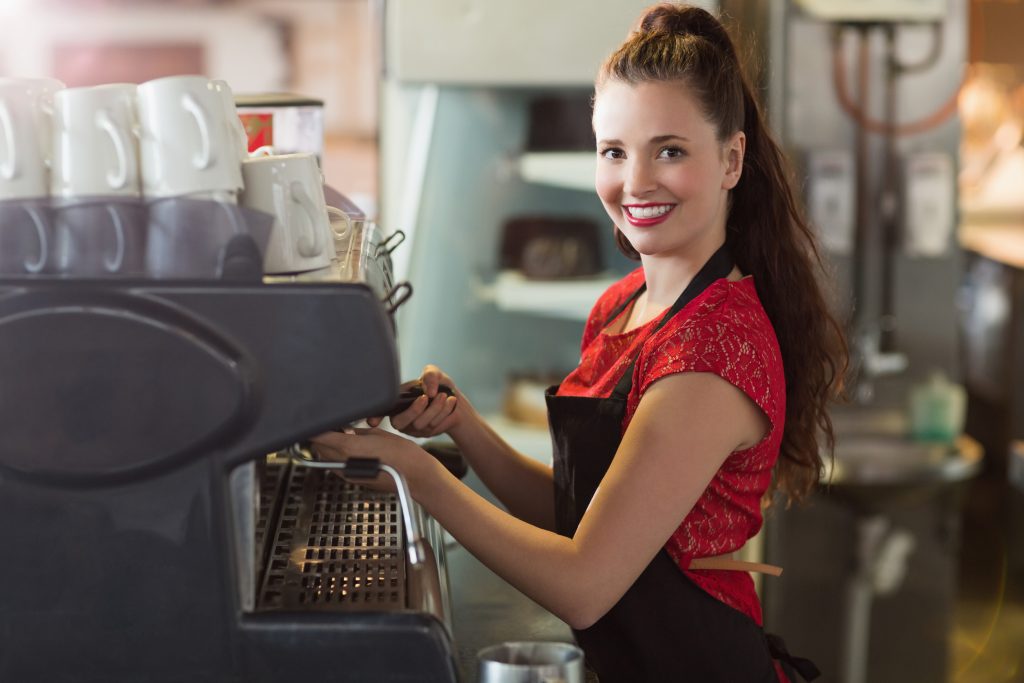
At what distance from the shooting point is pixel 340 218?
137cm

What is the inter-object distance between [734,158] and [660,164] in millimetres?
119

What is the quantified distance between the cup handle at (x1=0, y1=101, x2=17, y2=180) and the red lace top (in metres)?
0.66

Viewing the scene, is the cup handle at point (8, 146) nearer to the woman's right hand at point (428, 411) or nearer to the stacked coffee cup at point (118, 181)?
the stacked coffee cup at point (118, 181)

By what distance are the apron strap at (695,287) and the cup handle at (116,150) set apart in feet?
2.04

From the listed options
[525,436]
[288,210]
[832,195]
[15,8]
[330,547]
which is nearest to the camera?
[288,210]

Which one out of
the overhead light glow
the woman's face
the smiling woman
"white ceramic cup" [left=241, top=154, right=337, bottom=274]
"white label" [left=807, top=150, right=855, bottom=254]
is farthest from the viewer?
the overhead light glow

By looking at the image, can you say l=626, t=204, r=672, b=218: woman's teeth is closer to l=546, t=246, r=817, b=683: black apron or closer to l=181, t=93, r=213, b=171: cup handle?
l=546, t=246, r=817, b=683: black apron

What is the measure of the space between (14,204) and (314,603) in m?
0.41

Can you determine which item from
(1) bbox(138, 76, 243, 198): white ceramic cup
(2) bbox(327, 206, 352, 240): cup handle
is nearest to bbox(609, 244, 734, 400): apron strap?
(2) bbox(327, 206, 352, 240): cup handle

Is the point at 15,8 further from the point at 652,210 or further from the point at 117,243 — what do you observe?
the point at 117,243

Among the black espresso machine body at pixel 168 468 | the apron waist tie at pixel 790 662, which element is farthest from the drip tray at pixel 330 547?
the apron waist tie at pixel 790 662

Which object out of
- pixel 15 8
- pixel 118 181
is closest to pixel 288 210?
pixel 118 181

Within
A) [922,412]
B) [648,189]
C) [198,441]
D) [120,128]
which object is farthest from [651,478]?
[922,412]

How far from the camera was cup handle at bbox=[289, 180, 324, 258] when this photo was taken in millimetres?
1065
